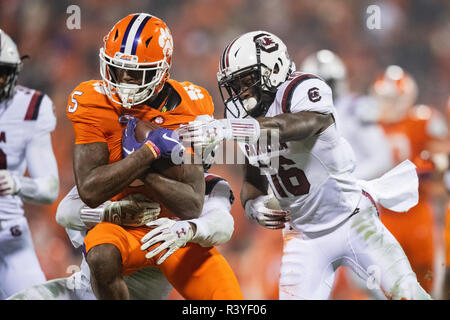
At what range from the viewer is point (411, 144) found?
3.56 meters

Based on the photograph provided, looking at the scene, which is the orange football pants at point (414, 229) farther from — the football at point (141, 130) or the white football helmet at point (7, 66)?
the white football helmet at point (7, 66)

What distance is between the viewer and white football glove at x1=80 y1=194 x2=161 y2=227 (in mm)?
2123

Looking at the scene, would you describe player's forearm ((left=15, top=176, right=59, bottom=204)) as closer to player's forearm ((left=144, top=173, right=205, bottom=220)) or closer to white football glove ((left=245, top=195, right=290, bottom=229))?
player's forearm ((left=144, top=173, right=205, bottom=220))

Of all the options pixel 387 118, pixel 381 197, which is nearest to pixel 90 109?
pixel 381 197

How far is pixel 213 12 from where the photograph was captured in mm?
3742

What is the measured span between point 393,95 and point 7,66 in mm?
2301

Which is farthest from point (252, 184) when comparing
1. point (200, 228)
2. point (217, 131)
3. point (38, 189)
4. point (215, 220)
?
point (38, 189)

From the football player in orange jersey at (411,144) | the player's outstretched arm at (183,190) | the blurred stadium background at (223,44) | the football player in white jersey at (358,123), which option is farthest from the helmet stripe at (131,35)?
the football player in orange jersey at (411,144)

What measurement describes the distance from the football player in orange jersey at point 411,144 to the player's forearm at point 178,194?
1596 mm

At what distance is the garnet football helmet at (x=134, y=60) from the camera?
2.06 meters

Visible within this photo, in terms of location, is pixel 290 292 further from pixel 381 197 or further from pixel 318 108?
pixel 318 108

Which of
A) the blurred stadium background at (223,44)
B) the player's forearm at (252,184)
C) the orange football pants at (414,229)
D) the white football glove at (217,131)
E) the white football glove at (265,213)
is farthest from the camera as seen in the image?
the orange football pants at (414,229)

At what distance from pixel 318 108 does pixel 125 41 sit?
0.71m

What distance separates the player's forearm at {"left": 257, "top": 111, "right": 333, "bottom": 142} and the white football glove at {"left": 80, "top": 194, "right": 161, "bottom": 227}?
0.51 metres
